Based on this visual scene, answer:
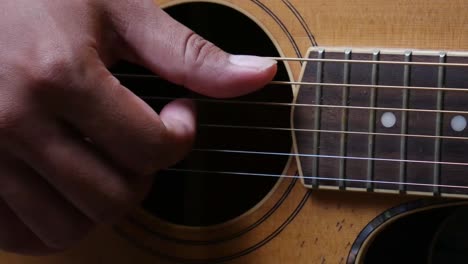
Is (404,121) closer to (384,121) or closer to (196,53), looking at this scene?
(384,121)

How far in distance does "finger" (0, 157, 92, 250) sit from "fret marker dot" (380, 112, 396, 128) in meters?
0.40

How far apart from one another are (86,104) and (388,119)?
38 cm

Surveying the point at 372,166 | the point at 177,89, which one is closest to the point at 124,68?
the point at 177,89

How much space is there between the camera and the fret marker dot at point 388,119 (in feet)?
2.57

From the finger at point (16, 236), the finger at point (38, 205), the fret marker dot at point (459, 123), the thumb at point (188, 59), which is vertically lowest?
the finger at point (16, 236)

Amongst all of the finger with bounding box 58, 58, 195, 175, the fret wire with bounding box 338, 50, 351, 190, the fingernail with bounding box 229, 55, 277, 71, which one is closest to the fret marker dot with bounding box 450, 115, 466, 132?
the fret wire with bounding box 338, 50, 351, 190

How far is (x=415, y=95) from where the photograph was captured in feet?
2.54

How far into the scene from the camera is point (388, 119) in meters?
→ 0.79

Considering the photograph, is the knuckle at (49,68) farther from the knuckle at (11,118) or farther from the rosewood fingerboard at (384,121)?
the rosewood fingerboard at (384,121)

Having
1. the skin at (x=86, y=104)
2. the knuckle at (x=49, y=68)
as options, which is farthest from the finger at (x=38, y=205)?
the knuckle at (x=49, y=68)

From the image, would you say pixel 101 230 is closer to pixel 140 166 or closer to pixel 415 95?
pixel 140 166

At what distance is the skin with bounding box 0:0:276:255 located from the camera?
2.25ft

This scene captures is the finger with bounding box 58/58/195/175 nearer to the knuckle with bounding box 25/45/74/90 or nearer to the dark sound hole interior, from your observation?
the knuckle with bounding box 25/45/74/90

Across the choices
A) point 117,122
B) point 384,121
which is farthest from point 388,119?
point 117,122
